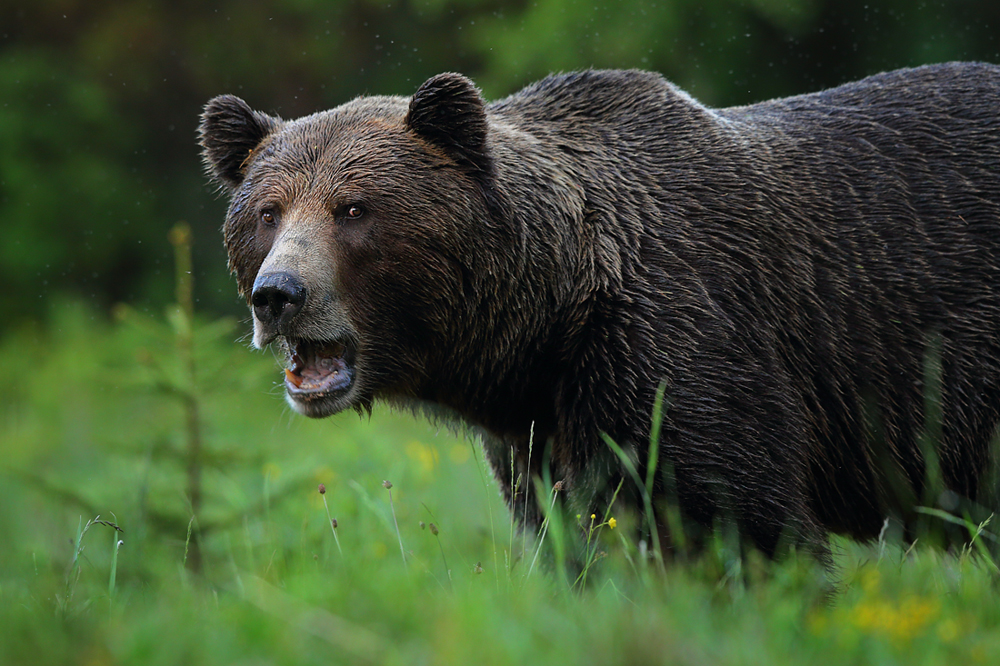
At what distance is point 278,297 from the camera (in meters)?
3.47

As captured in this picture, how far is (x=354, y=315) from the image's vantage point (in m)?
3.70

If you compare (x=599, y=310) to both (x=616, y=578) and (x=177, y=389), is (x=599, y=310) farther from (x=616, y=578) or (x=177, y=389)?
(x=177, y=389)

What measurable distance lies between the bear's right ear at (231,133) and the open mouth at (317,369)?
899 millimetres

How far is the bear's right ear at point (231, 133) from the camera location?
13.6ft

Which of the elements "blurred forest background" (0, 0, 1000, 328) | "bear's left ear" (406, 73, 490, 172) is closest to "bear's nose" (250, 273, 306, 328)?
"bear's left ear" (406, 73, 490, 172)

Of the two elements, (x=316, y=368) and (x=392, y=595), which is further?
(x=316, y=368)

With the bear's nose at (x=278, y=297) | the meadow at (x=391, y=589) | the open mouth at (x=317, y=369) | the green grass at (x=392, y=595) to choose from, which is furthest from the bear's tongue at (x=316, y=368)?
the green grass at (x=392, y=595)

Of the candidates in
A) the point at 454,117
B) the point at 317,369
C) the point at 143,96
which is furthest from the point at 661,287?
the point at 143,96

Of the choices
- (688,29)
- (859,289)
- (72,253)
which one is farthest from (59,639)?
(72,253)

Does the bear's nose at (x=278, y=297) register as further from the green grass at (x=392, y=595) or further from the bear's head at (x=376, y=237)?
the green grass at (x=392, y=595)

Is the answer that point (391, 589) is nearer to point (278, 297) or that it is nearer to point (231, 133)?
point (278, 297)

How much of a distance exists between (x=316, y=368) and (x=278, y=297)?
0.42m

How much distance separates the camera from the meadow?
2.11 m

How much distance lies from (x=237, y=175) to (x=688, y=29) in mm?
6124
